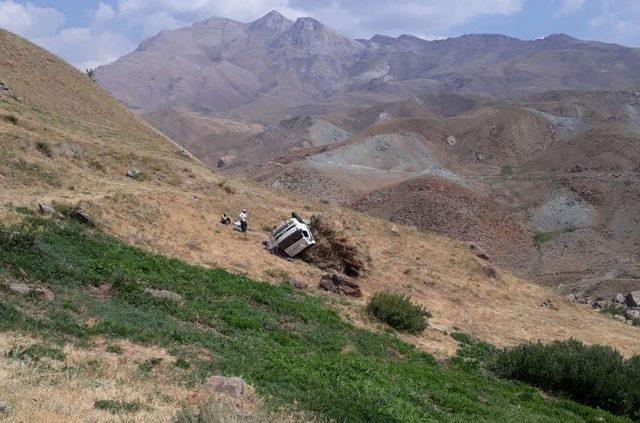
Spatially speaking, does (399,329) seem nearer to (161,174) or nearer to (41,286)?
(41,286)

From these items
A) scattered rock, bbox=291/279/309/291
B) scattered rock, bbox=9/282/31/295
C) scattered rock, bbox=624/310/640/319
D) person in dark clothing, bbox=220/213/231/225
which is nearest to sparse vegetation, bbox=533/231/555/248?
scattered rock, bbox=624/310/640/319

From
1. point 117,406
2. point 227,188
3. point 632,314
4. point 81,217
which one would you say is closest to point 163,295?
point 81,217

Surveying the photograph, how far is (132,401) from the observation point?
22.2ft

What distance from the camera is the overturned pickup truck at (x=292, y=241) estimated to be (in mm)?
19078

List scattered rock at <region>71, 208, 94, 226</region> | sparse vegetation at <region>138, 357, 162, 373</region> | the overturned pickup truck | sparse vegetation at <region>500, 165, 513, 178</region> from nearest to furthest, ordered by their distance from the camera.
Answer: sparse vegetation at <region>138, 357, 162, 373</region>, scattered rock at <region>71, 208, 94, 226</region>, the overturned pickup truck, sparse vegetation at <region>500, 165, 513, 178</region>

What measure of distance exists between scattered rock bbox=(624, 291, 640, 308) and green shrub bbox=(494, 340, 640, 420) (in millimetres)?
16851

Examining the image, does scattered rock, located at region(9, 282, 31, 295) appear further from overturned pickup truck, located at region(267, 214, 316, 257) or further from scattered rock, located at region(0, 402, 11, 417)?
overturned pickup truck, located at region(267, 214, 316, 257)

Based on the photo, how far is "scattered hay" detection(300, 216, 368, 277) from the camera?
1961cm

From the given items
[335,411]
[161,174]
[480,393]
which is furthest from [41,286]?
[161,174]

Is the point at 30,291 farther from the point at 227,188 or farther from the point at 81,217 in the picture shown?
the point at 227,188

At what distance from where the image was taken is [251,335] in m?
11.0

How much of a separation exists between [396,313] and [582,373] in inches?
177

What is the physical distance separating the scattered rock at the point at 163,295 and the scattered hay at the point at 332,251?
796 cm

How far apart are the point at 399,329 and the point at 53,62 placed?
102 ft
